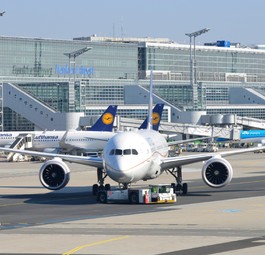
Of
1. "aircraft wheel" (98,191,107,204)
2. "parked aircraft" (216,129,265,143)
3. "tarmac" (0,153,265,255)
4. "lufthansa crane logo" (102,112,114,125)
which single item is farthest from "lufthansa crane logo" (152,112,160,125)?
"parked aircraft" (216,129,265,143)

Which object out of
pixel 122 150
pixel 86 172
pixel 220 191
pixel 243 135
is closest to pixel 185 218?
pixel 122 150

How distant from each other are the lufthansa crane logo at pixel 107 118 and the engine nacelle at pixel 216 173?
7995cm

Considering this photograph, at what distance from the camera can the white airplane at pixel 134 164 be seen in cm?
5650

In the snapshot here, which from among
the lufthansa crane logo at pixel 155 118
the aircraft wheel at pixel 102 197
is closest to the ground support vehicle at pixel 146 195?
the aircraft wheel at pixel 102 197

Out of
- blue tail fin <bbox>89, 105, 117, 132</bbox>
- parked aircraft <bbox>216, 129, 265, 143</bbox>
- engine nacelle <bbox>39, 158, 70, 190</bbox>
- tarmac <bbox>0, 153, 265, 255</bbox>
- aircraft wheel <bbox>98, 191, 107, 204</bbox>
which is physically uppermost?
blue tail fin <bbox>89, 105, 117, 132</bbox>

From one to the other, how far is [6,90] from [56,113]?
16.8m

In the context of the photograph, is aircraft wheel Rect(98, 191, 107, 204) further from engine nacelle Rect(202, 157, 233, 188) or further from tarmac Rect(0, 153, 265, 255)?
engine nacelle Rect(202, 157, 233, 188)

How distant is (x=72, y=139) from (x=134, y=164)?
78.0 m

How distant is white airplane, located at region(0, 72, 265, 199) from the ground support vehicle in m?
0.64

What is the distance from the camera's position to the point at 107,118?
140625 millimetres

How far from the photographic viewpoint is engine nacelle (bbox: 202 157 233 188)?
197 ft

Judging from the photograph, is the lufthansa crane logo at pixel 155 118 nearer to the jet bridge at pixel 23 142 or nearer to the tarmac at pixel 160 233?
the jet bridge at pixel 23 142

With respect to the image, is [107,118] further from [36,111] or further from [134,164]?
[134,164]

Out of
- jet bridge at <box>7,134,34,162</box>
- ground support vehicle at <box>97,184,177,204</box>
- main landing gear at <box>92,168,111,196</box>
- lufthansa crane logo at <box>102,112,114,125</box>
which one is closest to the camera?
ground support vehicle at <box>97,184,177,204</box>
